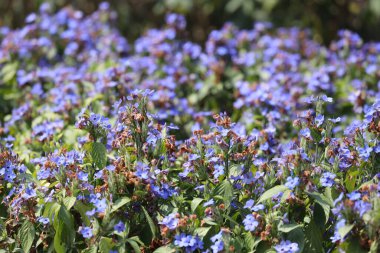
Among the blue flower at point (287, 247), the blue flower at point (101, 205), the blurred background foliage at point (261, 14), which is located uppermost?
the blue flower at point (101, 205)

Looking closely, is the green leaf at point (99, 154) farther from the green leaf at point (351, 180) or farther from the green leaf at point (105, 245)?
the green leaf at point (351, 180)

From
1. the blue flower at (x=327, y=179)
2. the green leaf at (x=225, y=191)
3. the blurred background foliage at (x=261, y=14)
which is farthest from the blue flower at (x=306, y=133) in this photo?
the blurred background foliage at (x=261, y=14)

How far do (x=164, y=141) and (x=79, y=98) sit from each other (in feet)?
6.24

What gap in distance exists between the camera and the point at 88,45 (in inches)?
264

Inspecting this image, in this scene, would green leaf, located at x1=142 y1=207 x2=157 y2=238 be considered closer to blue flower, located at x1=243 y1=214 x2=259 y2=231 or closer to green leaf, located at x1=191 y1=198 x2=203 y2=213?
green leaf, located at x1=191 y1=198 x2=203 y2=213

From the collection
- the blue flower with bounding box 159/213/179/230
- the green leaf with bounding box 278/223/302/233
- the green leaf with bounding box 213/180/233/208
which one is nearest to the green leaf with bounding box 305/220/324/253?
the green leaf with bounding box 278/223/302/233

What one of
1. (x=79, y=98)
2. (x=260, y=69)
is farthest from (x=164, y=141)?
(x=260, y=69)

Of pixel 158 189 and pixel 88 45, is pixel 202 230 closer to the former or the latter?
pixel 158 189

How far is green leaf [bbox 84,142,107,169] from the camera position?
360 cm

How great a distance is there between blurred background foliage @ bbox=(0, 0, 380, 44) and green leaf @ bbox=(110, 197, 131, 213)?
539cm

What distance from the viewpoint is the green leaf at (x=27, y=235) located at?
11.1ft

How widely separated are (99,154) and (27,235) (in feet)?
1.88

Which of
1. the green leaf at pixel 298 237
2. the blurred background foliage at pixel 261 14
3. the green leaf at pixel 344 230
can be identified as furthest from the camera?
the blurred background foliage at pixel 261 14

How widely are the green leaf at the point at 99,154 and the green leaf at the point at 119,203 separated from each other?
0.41m
